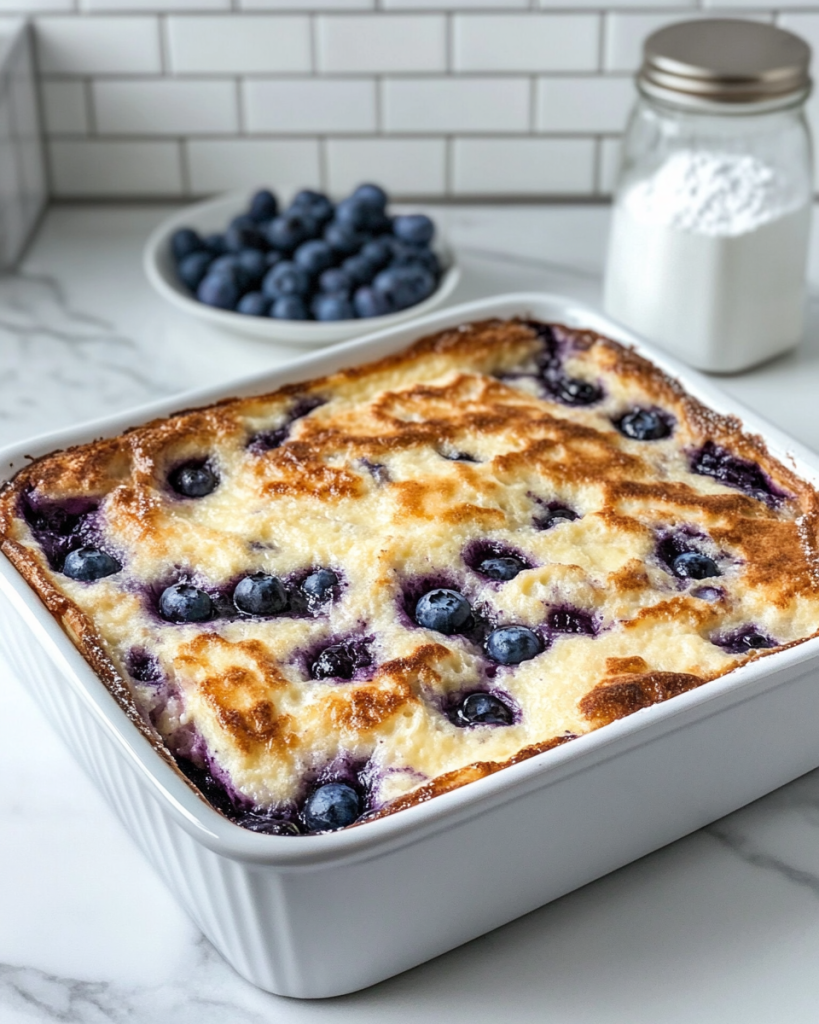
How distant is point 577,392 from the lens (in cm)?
146

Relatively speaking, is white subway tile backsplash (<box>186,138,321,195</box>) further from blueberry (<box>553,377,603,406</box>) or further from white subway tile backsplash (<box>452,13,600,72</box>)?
blueberry (<box>553,377,603,406</box>)

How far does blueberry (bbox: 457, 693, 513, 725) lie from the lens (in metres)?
1.05

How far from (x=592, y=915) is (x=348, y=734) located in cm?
24

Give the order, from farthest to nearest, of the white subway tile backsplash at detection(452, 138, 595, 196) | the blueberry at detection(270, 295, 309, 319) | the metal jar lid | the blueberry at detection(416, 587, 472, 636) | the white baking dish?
the white subway tile backsplash at detection(452, 138, 595, 196), the blueberry at detection(270, 295, 309, 319), the metal jar lid, the blueberry at detection(416, 587, 472, 636), the white baking dish

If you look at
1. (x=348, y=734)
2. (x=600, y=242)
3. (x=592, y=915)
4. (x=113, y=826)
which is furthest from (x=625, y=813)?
(x=600, y=242)

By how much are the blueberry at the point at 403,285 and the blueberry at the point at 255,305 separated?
5.7 inches

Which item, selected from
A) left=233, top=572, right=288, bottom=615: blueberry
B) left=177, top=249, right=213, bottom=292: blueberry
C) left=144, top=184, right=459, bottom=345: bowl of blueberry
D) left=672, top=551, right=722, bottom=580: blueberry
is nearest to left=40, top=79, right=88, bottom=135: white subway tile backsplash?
left=144, top=184, right=459, bottom=345: bowl of blueberry

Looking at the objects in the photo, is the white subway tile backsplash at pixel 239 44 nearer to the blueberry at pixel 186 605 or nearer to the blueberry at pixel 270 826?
the blueberry at pixel 186 605

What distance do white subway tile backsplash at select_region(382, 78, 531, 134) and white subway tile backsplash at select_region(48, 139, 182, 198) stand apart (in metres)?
0.35

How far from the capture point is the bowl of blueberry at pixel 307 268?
1798mm

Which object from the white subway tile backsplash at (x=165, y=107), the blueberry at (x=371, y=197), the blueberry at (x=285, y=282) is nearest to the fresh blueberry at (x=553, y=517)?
the blueberry at (x=285, y=282)

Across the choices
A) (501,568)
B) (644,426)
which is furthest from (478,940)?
(644,426)

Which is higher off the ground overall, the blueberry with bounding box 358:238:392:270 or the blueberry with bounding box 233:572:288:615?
the blueberry with bounding box 233:572:288:615

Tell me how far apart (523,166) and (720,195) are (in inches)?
22.2
